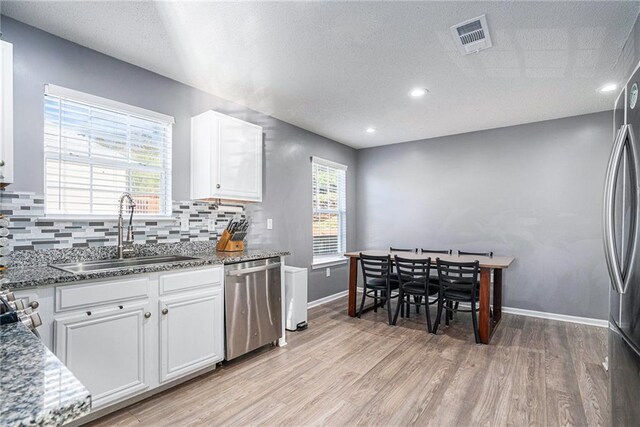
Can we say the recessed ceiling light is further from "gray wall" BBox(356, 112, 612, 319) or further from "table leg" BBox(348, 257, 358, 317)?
"table leg" BBox(348, 257, 358, 317)

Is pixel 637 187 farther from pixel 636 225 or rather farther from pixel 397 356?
pixel 397 356

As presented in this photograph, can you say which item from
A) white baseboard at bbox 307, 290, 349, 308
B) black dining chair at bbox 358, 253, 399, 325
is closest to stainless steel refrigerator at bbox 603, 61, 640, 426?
black dining chair at bbox 358, 253, 399, 325

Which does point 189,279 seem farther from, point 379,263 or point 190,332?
point 379,263

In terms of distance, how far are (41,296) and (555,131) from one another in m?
5.20

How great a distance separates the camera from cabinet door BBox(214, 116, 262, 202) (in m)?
3.00

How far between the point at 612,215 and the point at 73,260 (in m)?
3.20

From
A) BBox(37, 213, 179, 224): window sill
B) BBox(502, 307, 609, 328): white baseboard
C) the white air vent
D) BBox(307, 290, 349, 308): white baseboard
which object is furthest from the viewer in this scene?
BBox(307, 290, 349, 308): white baseboard

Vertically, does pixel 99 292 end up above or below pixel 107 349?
above

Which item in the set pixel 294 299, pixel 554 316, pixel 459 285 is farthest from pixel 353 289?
pixel 554 316

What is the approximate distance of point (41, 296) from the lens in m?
1.72

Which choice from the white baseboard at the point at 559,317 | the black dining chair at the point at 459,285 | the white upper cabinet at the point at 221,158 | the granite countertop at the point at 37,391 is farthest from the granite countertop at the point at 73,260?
the white baseboard at the point at 559,317

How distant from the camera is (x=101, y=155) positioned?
2535 mm

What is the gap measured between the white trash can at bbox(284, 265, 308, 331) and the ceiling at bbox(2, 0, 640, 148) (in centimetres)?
187

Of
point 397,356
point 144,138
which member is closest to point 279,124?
point 144,138
